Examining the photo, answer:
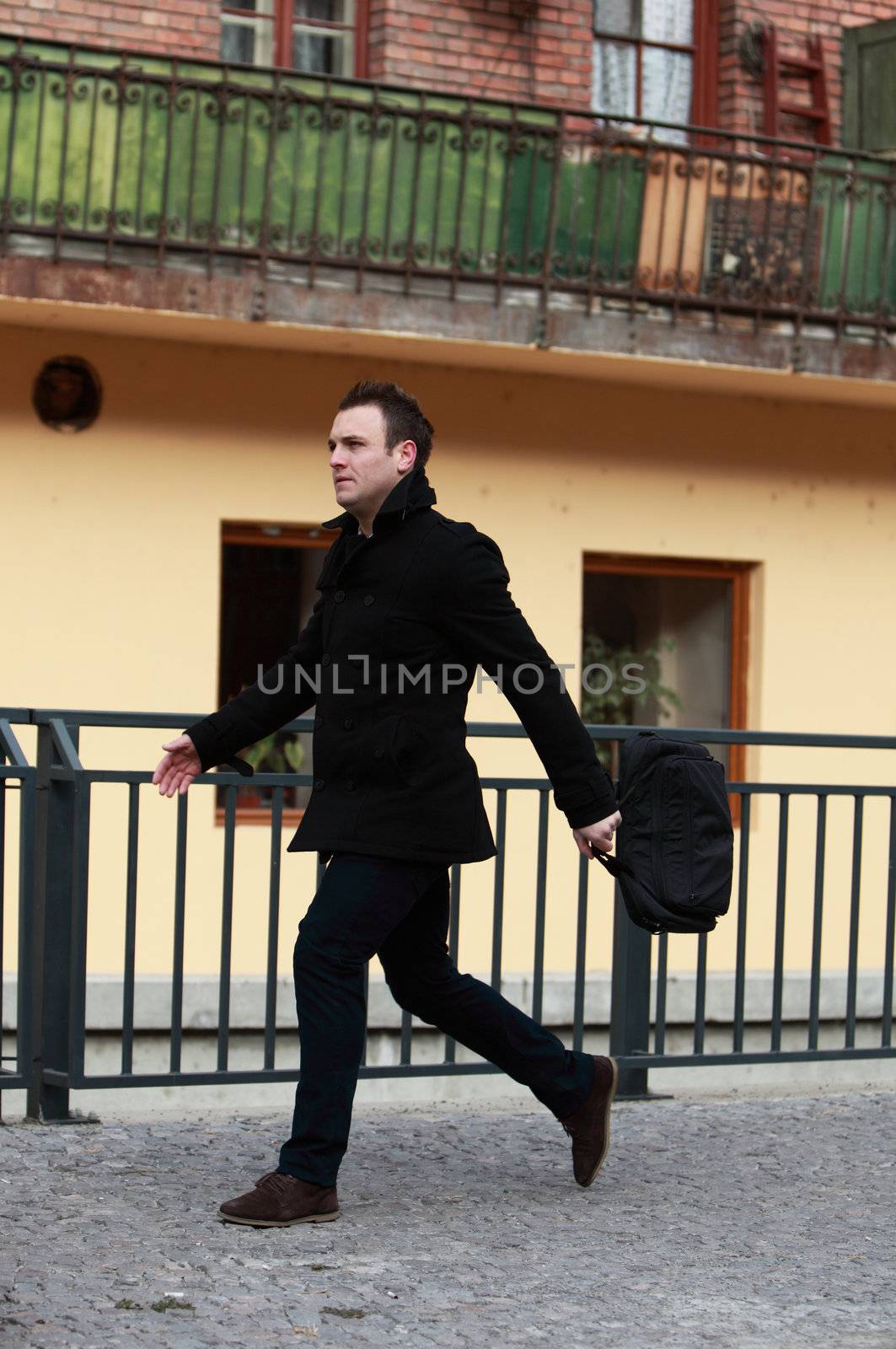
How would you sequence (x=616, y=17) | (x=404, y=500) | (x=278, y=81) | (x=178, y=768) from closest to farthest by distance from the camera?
(x=404, y=500), (x=178, y=768), (x=278, y=81), (x=616, y=17)

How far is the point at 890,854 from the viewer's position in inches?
269

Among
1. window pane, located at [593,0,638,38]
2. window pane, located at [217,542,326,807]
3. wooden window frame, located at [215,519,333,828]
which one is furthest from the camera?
window pane, located at [593,0,638,38]

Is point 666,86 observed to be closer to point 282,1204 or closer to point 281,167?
point 281,167

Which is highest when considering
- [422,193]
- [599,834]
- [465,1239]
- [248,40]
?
[248,40]

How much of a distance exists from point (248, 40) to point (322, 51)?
18.4 inches

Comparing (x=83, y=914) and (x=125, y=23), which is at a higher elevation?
(x=125, y=23)

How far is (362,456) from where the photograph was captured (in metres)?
4.80

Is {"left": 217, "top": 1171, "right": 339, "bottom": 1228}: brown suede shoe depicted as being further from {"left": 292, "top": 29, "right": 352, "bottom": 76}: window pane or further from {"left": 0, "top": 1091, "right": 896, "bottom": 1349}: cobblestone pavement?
{"left": 292, "top": 29, "right": 352, "bottom": 76}: window pane

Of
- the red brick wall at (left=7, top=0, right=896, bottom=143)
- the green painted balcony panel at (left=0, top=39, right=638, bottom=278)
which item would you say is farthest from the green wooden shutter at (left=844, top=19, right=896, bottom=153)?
the green painted balcony panel at (left=0, top=39, right=638, bottom=278)

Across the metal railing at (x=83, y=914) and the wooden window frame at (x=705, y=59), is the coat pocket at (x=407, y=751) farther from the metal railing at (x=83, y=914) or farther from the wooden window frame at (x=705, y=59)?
the wooden window frame at (x=705, y=59)

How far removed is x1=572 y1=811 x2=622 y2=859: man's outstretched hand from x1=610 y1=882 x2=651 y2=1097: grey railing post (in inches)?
65.9

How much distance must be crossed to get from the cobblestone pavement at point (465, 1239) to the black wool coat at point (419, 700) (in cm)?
91

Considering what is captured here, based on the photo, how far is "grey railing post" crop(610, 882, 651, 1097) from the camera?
21.1ft

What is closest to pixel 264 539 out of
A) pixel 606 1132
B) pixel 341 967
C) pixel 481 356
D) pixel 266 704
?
pixel 481 356
